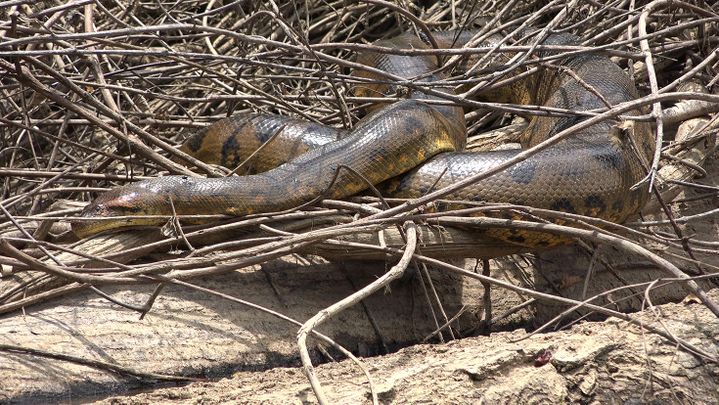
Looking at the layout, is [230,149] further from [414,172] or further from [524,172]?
[524,172]

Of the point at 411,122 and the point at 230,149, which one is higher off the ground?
the point at 411,122

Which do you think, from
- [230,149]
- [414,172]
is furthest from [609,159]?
[230,149]

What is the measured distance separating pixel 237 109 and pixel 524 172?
3.00 m

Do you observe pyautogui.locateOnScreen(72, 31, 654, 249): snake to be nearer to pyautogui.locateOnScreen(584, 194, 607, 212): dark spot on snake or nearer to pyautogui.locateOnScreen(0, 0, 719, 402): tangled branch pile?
pyautogui.locateOnScreen(584, 194, 607, 212): dark spot on snake

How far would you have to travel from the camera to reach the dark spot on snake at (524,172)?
517 cm

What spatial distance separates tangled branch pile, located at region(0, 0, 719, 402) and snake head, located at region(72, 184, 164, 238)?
113 millimetres

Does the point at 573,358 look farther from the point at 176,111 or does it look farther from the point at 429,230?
the point at 176,111

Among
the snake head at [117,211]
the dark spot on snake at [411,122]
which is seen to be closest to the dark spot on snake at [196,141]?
the snake head at [117,211]

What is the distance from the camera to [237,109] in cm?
744

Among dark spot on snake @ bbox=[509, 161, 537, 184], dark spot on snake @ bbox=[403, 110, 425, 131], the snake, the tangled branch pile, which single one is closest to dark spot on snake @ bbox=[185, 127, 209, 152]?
the tangled branch pile

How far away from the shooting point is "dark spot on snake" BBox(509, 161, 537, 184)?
5168 millimetres

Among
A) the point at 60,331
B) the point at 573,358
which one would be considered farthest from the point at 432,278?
the point at 60,331

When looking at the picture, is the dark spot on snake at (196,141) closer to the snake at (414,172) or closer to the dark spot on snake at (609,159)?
the snake at (414,172)

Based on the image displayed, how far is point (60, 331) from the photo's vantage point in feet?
15.3
